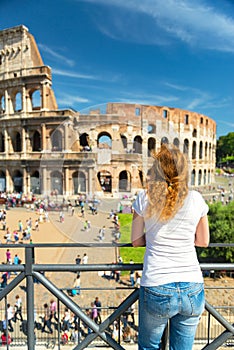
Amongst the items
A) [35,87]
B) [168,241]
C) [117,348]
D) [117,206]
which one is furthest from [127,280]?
[35,87]

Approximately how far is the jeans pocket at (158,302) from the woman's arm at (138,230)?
30 centimetres

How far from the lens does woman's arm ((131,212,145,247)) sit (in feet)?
5.45

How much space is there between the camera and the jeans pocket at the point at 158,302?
60.9 inches

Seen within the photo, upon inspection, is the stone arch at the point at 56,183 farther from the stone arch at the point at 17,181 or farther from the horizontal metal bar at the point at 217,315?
the stone arch at the point at 17,181

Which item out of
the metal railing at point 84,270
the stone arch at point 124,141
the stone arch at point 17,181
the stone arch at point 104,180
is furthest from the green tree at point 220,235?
the stone arch at point 17,181

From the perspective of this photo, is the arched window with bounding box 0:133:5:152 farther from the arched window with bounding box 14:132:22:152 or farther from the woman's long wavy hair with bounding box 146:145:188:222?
the woman's long wavy hair with bounding box 146:145:188:222

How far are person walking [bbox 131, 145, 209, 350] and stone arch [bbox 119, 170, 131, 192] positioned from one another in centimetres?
117

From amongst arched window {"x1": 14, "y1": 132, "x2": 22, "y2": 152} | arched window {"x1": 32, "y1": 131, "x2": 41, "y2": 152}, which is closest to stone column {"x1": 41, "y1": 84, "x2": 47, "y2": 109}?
arched window {"x1": 32, "y1": 131, "x2": 41, "y2": 152}

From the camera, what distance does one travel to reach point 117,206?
3322 millimetres

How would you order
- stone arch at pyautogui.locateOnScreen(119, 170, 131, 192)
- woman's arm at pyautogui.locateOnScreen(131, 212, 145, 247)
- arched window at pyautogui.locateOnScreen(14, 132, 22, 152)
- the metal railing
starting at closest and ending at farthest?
1. woman's arm at pyautogui.locateOnScreen(131, 212, 145, 247)
2. the metal railing
3. stone arch at pyautogui.locateOnScreen(119, 170, 131, 192)
4. arched window at pyautogui.locateOnScreen(14, 132, 22, 152)

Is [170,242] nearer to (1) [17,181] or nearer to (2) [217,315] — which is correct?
(2) [217,315]

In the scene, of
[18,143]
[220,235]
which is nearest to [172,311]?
[220,235]

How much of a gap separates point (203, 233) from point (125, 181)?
5.23 feet

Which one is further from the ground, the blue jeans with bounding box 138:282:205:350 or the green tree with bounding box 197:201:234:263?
the blue jeans with bounding box 138:282:205:350
